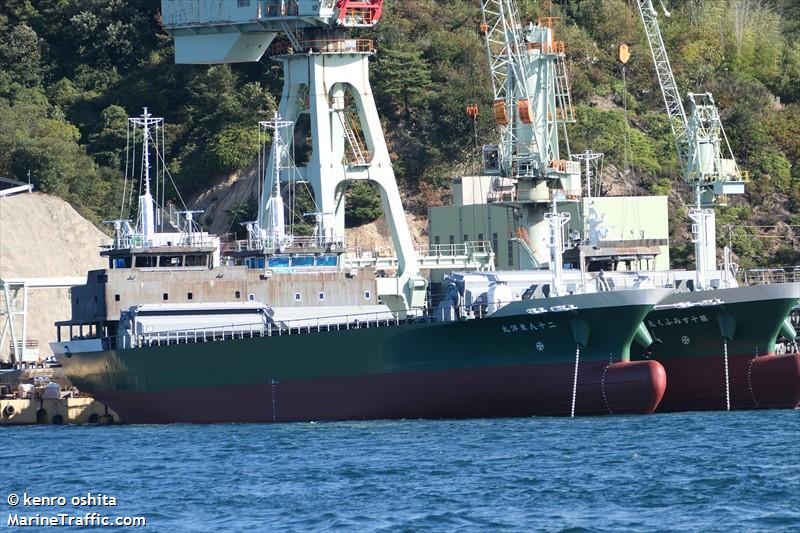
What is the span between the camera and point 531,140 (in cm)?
7844

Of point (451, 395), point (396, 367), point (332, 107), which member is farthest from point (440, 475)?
point (332, 107)

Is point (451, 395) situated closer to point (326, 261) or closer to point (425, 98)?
point (326, 261)

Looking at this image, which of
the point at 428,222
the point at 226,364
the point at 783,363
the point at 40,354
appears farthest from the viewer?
the point at 428,222

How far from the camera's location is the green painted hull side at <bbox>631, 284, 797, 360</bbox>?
58969 mm

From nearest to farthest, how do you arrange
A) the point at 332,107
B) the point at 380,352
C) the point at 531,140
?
the point at 380,352 → the point at 332,107 → the point at 531,140

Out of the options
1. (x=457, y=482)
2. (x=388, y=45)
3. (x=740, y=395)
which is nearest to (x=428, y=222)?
(x=388, y=45)

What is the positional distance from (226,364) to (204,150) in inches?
1685

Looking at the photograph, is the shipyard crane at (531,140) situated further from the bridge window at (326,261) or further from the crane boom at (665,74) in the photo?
the bridge window at (326,261)

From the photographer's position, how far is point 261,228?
7225 centimetres

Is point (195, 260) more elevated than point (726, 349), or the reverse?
point (195, 260)

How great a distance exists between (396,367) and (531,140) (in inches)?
873

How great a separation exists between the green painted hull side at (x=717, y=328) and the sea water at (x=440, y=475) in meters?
2.75

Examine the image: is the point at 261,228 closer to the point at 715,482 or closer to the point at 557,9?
the point at 715,482

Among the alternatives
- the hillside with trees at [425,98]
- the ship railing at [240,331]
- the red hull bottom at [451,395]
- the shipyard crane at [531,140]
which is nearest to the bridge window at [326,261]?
the ship railing at [240,331]
